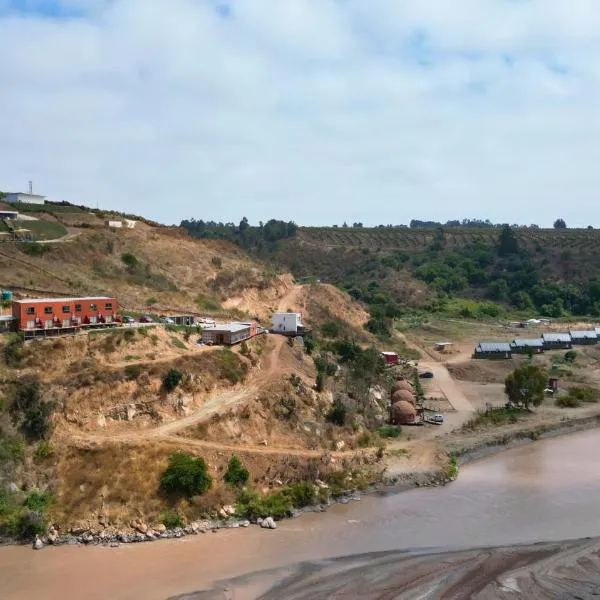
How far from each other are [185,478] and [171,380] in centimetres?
645

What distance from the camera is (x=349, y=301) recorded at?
67500mm

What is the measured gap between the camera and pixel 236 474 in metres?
30.9

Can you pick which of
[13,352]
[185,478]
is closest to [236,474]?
[185,478]

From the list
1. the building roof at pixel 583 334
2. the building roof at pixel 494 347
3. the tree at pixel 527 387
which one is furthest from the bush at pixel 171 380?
the building roof at pixel 583 334

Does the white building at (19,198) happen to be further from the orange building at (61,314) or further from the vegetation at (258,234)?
the vegetation at (258,234)

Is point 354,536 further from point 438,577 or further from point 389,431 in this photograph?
point 389,431

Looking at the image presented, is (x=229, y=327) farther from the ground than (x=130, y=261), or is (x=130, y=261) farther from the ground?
(x=130, y=261)

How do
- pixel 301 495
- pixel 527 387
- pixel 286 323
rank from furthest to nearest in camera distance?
pixel 286 323, pixel 527 387, pixel 301 495

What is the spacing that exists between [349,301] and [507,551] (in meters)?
41.7

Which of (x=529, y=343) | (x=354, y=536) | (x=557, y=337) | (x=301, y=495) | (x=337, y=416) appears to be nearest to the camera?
(x=354, y=536)

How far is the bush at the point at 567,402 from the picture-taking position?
4925cm

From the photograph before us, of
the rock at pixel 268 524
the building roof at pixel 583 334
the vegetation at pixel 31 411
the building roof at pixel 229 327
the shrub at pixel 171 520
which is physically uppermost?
the building roof at pixel 229 327

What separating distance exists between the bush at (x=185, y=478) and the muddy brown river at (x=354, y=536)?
7.29 feet

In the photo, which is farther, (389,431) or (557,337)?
(557,337)
